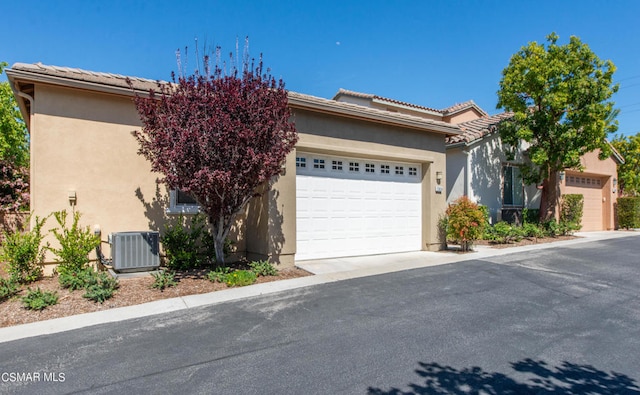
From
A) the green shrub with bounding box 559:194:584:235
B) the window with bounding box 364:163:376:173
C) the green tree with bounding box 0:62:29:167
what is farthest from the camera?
the green tree with bounding box 0:62:29:167

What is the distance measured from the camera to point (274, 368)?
375 centimetres

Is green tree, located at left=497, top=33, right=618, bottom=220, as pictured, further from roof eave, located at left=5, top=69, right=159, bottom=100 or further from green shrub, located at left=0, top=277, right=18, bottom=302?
green shrub, located at left=0, top=277, right=18, bottom=302

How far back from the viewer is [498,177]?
14.0 metres

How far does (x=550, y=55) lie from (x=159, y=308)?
47.7 feet

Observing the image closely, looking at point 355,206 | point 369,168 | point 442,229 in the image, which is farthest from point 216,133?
point 442,229

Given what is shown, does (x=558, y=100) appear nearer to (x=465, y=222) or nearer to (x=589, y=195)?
(x=465, y=222)

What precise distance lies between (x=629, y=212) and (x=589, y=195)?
8.67 feet

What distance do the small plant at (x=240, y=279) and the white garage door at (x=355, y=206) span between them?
83.9 inches

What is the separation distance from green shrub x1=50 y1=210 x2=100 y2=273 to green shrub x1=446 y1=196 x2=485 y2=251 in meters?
9.14

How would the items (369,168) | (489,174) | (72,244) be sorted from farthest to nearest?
(489,174) < (369,168) < (72,244)

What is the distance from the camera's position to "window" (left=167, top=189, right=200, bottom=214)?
8.45 metres

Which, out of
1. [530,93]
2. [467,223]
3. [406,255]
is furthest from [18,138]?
[530,93]

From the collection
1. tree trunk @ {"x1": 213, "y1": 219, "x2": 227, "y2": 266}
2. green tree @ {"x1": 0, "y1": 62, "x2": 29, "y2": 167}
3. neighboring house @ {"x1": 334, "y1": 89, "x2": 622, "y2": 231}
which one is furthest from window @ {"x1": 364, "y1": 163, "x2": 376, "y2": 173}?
green tree @ {"x1": 0, "y1": 62, "x2": 29, "y2": 167}

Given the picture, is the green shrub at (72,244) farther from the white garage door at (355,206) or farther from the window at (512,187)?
the window at (512,187)
